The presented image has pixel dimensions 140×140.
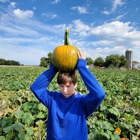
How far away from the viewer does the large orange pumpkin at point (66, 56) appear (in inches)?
67.9

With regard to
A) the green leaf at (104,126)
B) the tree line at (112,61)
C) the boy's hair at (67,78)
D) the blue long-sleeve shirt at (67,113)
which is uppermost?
the tree line at (112,61)

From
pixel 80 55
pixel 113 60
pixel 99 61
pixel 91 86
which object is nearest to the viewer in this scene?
pixel 91 86

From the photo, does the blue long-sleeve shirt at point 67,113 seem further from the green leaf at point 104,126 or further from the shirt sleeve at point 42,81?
the green leaf at point 104,126

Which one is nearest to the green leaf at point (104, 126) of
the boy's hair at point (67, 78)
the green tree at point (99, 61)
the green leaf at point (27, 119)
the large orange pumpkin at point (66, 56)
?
the green leaf at point (27, 119)

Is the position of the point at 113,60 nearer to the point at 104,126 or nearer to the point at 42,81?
the point at 104,126

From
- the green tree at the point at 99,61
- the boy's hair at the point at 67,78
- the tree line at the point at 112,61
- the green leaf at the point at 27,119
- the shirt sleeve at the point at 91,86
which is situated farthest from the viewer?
the green tree at the point at 99,61

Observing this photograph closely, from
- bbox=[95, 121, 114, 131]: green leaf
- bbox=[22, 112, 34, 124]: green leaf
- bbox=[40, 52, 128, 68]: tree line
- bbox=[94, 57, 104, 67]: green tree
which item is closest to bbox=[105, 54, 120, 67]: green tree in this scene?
bbox=[40, 52, 128, 68]: tree line

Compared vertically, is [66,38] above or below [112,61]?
below

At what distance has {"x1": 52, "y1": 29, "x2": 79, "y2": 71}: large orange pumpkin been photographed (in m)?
1.72

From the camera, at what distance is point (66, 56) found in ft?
5.62

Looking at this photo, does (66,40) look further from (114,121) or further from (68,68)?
(114,121)

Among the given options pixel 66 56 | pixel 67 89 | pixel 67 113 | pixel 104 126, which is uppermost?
pixel 66 56

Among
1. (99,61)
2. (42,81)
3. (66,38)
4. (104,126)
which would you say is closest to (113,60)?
(99,61)

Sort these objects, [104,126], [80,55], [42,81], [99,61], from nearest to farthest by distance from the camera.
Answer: [80,55]
[42,81]
[104,126]
[99,61]
